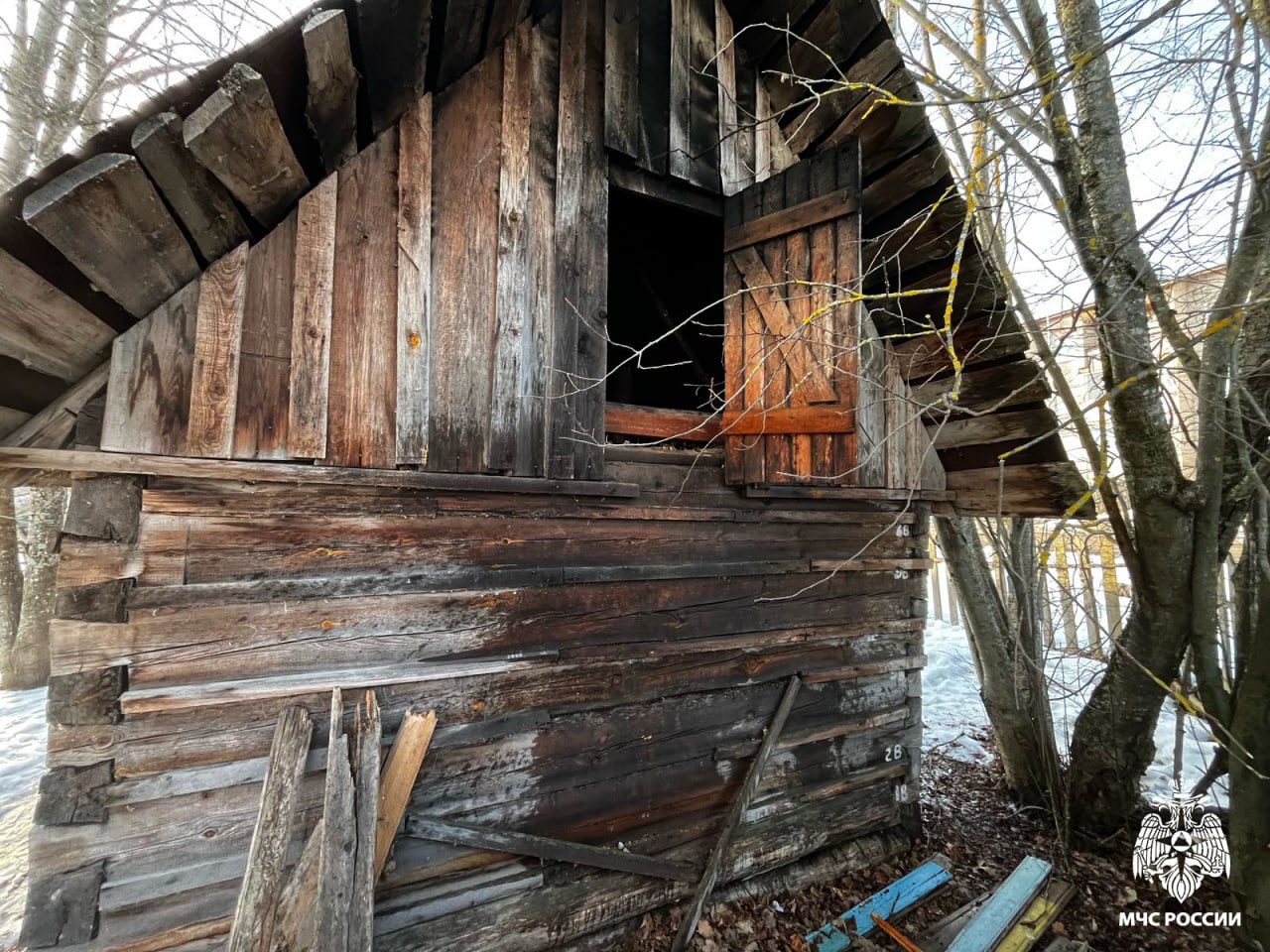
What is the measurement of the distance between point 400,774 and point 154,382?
1.94 meters

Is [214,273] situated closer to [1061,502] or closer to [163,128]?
[163,128]

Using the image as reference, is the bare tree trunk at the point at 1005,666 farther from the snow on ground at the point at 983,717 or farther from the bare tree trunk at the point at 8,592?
the bare tree trunk at the point at 8,592

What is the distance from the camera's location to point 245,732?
7.04 ft

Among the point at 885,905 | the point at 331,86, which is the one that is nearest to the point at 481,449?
the point at 331,86

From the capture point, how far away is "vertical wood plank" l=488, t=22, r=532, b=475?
8.43 feet

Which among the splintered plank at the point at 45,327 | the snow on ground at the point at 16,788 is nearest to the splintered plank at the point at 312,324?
the splintered plank at the point at 45,327

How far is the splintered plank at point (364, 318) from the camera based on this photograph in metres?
2.25

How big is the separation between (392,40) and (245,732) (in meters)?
2.87

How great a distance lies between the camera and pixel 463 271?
2.53 metres

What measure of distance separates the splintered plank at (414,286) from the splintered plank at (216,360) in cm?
61

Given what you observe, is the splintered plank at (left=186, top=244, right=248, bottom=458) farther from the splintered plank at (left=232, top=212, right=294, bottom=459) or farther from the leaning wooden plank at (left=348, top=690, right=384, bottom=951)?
the leaning wooden plank at (left=348, top=690, right=384, bottom=951)

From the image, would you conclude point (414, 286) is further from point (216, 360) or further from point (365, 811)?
point (365, 811)

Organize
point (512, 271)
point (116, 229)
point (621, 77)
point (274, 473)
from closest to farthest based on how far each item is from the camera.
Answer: point (116, 229) → point (274, 473) → point (512, 271) → point (621, 77)

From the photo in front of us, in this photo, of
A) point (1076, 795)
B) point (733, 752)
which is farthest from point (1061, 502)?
point (733, 752)
